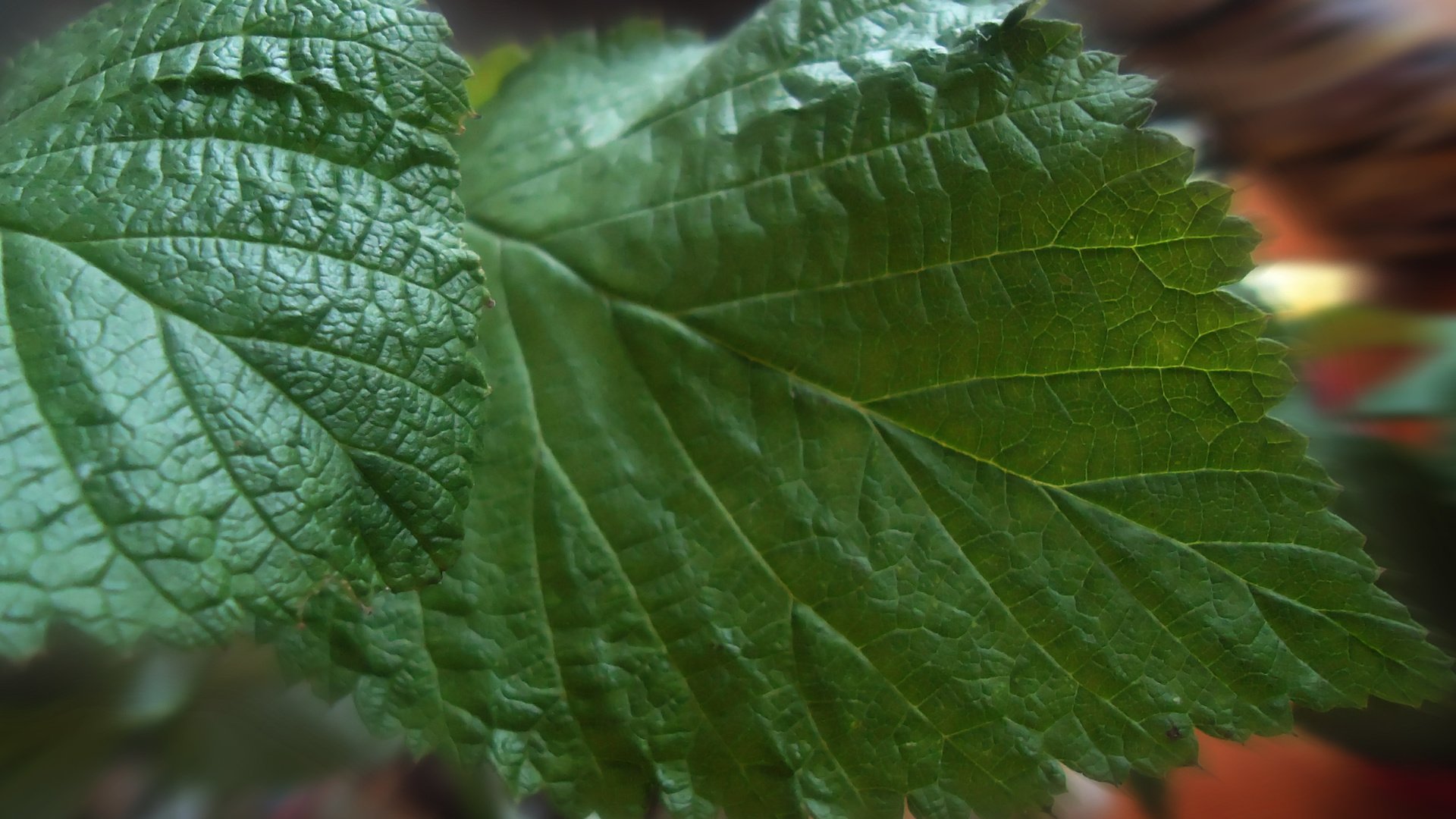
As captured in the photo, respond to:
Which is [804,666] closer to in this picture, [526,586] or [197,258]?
[526,586]

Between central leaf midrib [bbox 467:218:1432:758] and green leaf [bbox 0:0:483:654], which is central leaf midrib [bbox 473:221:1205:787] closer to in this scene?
central leaf midrib [bbox 467:218:1432:758]

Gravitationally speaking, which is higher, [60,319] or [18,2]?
[18,2]

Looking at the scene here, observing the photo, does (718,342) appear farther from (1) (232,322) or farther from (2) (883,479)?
(1) (232,322)

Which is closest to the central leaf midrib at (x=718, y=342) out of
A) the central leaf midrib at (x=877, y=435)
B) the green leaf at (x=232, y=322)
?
the central leaf midrib at (x=877, y=435)

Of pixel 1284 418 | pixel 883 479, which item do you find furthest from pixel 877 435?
pixel 1284 418

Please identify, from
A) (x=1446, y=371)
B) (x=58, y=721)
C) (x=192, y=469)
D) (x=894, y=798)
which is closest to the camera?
(x=192, y=469)

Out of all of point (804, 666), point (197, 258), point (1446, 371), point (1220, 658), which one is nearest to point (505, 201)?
point (197, 258)
